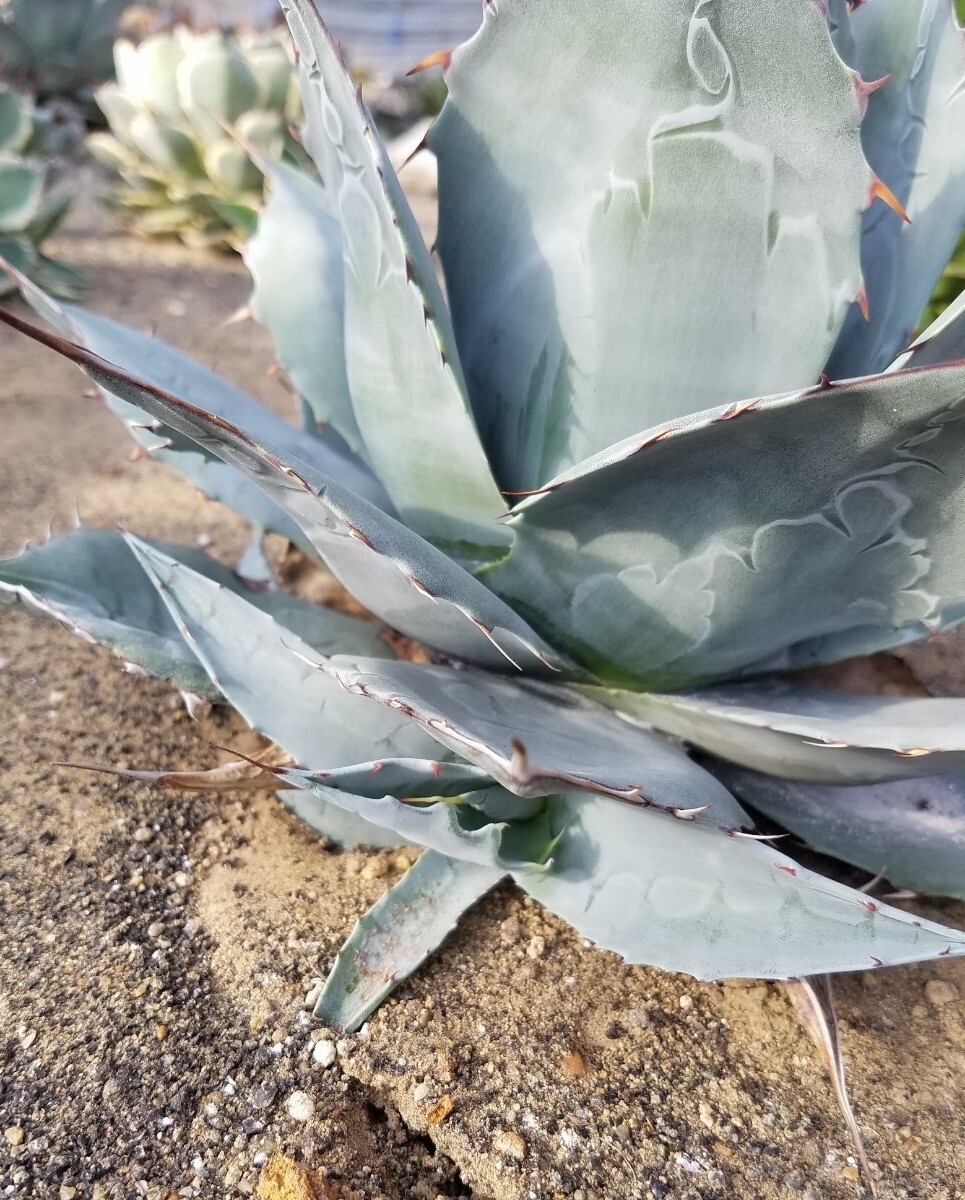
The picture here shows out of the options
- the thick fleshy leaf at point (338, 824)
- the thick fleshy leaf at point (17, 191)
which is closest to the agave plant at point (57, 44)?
the thick fleshy leaf at point (17, 191)

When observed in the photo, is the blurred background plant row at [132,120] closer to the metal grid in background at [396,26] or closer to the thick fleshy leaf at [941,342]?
the thick fleshy leaf at [941,342]

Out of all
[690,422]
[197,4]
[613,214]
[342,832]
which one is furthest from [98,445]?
[197,4]

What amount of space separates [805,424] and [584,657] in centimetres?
43

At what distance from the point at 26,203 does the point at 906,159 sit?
9.32 ft

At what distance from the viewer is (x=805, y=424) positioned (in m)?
0.89

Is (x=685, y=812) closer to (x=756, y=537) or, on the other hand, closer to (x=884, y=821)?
(x=756, y=537)

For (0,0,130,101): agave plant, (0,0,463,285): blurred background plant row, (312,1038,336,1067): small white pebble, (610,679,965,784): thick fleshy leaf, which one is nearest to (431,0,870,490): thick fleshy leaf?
(610,679,965,784): thick fleshy leaf

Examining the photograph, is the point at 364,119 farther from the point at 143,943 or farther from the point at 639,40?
the point at 143,943

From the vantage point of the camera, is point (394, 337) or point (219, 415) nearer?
point (394, 337)

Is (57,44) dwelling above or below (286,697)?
below

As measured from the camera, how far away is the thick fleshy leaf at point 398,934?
1117mm

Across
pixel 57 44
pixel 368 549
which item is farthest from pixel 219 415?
pixel 57 44

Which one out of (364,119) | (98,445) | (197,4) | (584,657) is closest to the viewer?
(364,119)

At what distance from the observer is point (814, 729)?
104 cm
